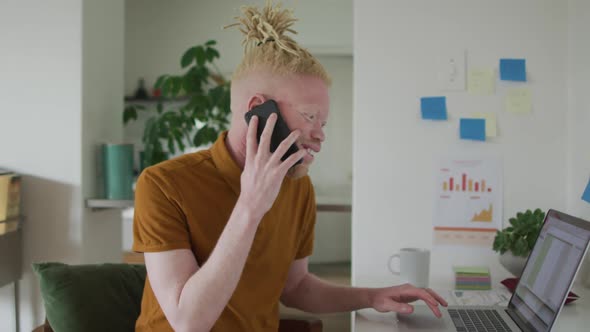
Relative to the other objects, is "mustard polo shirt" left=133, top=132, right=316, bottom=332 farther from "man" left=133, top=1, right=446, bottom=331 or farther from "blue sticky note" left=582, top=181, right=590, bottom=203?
"blue sticky note" left=582, top=181, right=590, bottom=203

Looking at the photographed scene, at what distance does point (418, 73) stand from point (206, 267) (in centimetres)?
125

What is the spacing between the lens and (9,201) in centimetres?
239

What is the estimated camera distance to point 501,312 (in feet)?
4.84

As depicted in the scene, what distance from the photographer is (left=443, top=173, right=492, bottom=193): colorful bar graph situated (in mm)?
2016

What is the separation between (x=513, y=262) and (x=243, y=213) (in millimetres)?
1049

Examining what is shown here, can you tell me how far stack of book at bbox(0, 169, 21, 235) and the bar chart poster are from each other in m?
1.75

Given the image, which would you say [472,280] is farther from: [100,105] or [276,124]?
[100,105]

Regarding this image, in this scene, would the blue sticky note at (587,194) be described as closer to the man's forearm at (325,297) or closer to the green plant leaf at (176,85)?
the man's forearm at (325,297)

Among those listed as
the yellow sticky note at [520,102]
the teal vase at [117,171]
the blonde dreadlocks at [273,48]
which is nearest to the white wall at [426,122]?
the yellow sticky note at [520,102]

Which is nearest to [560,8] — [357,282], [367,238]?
[367,238]

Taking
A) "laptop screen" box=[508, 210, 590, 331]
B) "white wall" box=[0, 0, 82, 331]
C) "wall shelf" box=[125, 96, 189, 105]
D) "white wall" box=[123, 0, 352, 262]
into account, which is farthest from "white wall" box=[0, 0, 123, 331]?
"wall shelf" box=[125, 96, 189, 105]

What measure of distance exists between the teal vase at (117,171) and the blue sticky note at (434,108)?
1372mm

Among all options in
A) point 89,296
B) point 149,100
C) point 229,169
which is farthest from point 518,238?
point 149,100

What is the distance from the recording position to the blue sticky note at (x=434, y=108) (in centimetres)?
202
